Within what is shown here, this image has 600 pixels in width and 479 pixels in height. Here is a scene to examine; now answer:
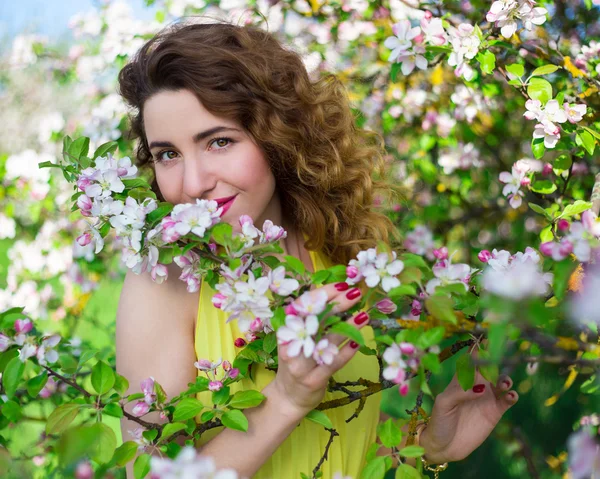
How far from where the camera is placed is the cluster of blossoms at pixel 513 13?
153 cm

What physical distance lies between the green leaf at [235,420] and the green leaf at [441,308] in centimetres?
39

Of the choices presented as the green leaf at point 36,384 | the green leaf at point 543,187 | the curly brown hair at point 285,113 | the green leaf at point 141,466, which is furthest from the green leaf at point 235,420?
the green leaf at point 543,187

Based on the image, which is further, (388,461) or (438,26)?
(438,26)

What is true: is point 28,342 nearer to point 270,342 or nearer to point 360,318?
point 270,342

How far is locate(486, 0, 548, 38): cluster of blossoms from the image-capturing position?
153cm

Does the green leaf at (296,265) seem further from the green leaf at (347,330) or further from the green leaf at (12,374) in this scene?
the green leaf at (12,374)

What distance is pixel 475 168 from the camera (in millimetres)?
2928

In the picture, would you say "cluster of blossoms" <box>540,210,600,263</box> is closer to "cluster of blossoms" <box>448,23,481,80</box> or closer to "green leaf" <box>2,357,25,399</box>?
"cluster of blossoms" <box>448,23,481,80</box>

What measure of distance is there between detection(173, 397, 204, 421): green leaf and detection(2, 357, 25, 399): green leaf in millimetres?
286

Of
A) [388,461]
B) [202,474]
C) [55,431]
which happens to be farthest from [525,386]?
[202,474]

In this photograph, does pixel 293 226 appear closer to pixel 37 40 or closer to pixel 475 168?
pixel 475 168

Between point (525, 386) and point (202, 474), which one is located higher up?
point (202, 474)

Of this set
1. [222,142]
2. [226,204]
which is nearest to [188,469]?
[226,204]

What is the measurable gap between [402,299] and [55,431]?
63 centimetres
